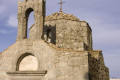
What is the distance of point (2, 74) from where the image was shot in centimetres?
770

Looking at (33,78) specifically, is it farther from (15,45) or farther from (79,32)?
(79,32)

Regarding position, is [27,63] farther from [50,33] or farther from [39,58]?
[50,33]

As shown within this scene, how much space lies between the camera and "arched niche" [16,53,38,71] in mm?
7340

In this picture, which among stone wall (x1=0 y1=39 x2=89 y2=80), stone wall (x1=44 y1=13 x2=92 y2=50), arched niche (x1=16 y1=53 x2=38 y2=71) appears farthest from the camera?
stone wall (x1=44 y1=13 x2=92 y2=50)

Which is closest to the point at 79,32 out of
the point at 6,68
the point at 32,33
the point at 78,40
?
the point at 78,40

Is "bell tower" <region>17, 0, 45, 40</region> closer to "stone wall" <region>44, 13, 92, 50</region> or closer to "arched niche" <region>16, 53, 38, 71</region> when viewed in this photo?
"arched niche" <region>16, 53, 38, 71</region>

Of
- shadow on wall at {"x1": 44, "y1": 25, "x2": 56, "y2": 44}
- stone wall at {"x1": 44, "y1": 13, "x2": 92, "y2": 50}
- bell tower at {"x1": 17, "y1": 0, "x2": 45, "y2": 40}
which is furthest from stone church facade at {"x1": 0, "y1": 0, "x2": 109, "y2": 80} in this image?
shadow on wall at {"x1": 44, "y1": 25, "x2": 56, "y2": 44}

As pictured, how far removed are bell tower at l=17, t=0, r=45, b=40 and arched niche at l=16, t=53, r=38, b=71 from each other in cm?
92

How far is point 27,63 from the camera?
24.8 feet

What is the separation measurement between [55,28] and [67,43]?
114 centimetres

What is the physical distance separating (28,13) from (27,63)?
2.50 meters

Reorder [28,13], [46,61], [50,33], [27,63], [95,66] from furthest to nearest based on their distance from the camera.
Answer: [50,33] < [28,13] < [95,66] < [27,63] < [46,61]

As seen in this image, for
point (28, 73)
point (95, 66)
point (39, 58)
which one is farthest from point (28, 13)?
point (95, 66)

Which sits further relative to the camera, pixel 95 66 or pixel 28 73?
pixel 95 66
